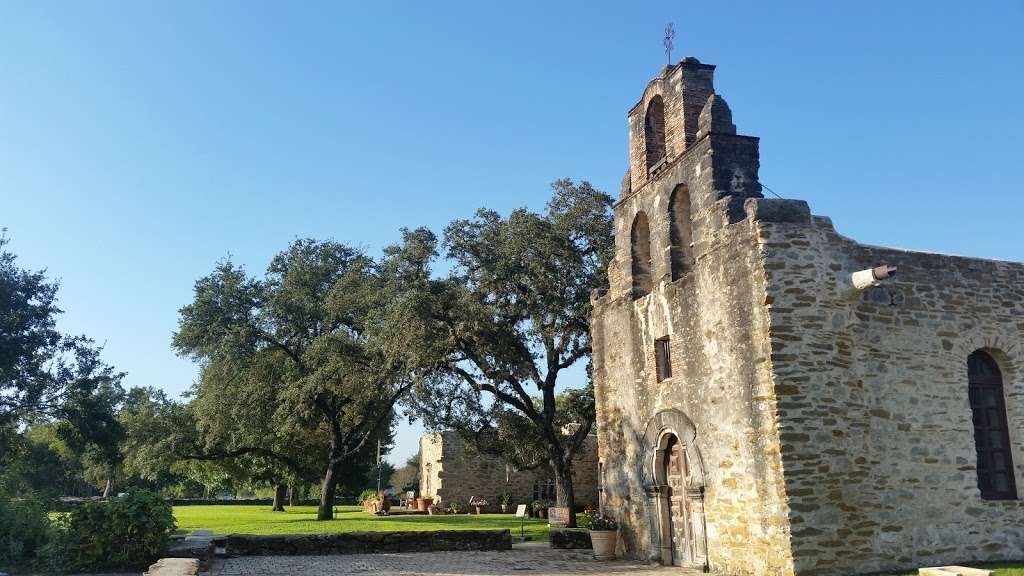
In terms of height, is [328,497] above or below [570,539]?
above

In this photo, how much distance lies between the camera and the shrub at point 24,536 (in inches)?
464

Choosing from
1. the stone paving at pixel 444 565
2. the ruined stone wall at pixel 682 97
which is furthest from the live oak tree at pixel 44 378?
the ruined stone wall at pixel 682 97

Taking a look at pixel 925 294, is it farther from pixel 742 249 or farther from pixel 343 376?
pixel 343 376

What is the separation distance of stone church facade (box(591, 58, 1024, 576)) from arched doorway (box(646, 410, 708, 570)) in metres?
0.04

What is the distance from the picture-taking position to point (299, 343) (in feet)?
98.8

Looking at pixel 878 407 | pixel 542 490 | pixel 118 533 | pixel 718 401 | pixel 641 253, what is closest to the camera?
pixel 878 407

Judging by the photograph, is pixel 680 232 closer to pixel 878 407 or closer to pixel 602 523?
pixel 878 407

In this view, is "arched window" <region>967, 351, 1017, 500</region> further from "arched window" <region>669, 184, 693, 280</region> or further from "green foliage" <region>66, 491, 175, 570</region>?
"green foliage" <region>66, 491, 175, 570</region>

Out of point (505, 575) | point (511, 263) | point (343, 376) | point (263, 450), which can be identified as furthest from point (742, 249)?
point (263, 450)

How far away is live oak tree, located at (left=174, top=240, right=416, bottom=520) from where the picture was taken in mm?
26141

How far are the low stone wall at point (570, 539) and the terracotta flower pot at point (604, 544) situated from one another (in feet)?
8.13

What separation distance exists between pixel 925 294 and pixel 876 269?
6.64ft

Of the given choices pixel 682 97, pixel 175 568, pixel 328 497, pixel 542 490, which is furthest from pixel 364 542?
pixel 542 490

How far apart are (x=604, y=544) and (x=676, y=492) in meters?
2.26
